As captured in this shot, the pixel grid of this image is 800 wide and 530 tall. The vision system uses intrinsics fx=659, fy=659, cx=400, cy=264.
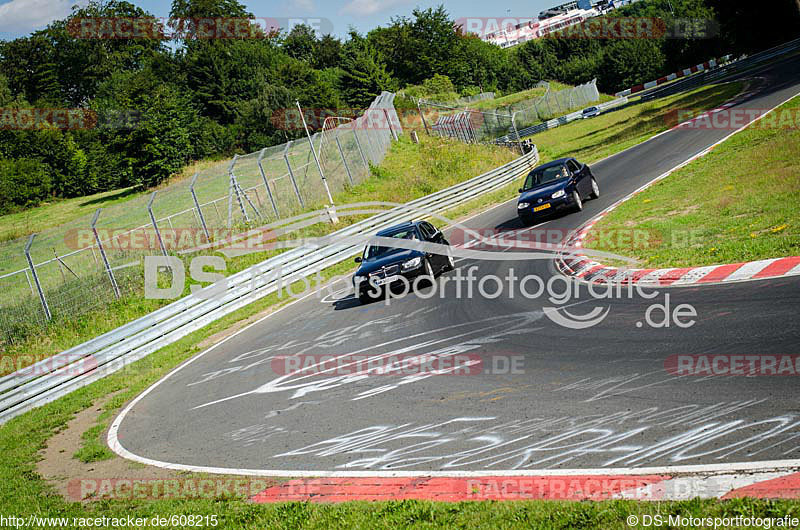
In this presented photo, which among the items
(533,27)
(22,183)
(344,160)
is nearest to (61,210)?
(22,183)

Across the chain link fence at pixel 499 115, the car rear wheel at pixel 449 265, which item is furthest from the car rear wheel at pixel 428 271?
the chain link fence at pixel 499 115

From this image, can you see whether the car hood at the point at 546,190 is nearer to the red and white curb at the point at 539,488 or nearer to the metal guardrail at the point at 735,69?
the red and white curb at the point at 539,488

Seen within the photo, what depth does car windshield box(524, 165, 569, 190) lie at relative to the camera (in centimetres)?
2047

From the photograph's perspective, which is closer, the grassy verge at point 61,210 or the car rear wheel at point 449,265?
the car rear wheel at point 449,265

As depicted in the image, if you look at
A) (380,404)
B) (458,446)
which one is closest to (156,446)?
(380,404)

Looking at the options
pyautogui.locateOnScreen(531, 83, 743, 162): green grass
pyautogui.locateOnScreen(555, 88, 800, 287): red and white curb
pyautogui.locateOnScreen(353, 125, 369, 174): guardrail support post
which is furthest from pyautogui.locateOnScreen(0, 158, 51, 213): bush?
pyautogui.locateOnScreen(555, 88, 800, 287): red and white curb

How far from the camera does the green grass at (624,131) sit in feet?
118

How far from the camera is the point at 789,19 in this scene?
2448 inches

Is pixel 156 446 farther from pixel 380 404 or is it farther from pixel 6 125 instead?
pixel 6 125

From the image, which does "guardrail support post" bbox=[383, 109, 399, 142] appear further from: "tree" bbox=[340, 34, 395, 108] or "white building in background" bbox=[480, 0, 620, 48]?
"white building in background" bbox=[480, 0, 620, 48]

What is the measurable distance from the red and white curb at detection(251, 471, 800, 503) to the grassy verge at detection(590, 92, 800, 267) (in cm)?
598

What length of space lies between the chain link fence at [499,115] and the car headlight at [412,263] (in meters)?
32.3

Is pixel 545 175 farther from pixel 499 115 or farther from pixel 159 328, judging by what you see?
pixel 499 115

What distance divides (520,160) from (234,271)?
21109 millimetres
